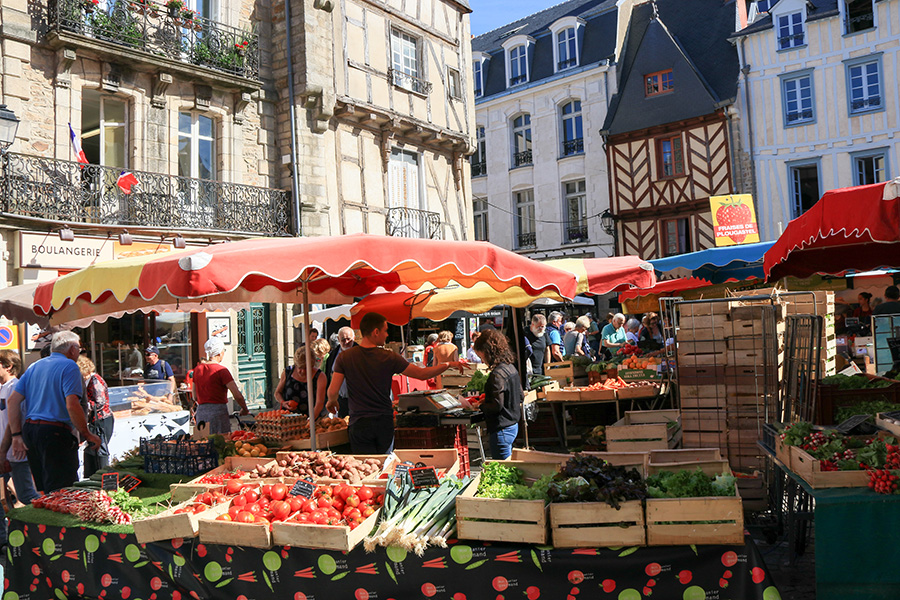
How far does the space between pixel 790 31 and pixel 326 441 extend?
69.4 feet

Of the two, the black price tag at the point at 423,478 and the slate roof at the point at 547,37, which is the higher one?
the slate roof at the point at 547,37

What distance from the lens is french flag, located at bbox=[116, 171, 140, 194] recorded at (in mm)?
12516

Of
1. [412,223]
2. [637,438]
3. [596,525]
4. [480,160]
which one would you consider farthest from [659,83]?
[596,525]

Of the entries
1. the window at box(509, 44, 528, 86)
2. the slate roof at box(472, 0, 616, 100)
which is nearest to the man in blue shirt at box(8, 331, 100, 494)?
the slate roof at box(472, 0, 616, 100)

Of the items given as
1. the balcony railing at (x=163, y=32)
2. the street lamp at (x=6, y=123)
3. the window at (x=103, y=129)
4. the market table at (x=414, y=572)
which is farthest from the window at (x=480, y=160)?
the market table at (x=414, y=572)

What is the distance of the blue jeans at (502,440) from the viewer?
19.3 ft

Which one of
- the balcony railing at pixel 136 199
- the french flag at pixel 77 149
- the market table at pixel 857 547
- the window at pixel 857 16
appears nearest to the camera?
the market table at pixel 857 547

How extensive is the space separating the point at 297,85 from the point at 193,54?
2072mm

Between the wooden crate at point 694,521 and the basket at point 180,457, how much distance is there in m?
3.27

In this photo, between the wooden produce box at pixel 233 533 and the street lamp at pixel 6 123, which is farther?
the street lamp at pixel 6 123

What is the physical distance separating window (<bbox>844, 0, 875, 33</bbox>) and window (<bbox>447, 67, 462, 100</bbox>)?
11.4 metres

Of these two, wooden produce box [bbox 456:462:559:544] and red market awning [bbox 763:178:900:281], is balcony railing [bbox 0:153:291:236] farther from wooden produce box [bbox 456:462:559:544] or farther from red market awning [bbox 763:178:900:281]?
wooden produce box [bbox 456:462:559:544]

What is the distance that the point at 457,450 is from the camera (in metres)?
4.79

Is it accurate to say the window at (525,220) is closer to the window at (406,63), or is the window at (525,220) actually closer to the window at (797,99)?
the window at (797,99)
